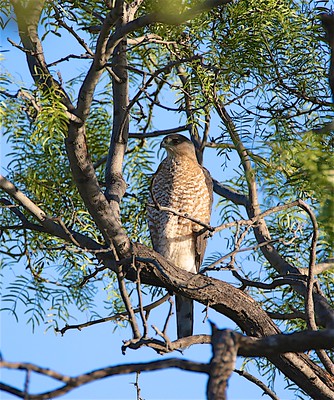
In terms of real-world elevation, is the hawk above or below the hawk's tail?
above

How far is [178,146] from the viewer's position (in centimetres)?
517

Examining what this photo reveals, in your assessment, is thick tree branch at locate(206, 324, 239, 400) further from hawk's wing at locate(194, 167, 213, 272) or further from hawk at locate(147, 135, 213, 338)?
hawk's wing at locate(194, 167, 213, 272)

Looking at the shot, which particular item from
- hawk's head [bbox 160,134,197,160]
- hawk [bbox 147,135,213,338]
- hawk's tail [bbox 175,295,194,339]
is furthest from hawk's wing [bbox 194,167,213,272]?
hawk's tail [bbox 175,295,194,339]

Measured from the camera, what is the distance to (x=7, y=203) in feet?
12.7

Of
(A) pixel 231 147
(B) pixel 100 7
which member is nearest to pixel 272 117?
(A) pixel 231 147

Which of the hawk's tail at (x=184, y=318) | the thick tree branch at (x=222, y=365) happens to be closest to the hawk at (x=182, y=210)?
the hawk's tail at (x=184, y=318)

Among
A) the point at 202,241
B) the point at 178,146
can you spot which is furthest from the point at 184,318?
the point at 178,146

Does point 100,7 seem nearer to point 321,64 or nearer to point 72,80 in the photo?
point 72,80

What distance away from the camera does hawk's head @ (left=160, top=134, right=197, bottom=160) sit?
5.15 metres

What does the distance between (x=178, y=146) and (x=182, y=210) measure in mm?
438

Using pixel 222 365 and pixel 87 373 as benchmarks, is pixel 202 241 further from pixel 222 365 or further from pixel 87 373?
pixel 87 373

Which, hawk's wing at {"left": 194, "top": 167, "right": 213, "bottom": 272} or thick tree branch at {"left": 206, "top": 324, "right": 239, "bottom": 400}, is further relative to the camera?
hawk's wing at {"left": 194, "top": 167, "right": 213, "bottom": 272}

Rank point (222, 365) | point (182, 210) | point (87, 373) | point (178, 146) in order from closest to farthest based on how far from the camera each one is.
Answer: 1. point (87, 373)
2. point (222, 365)
3. point (182, 210)
4. point (178, 146)

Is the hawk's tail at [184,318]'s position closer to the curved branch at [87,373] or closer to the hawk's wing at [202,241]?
the hawk's wing at [202,241]
